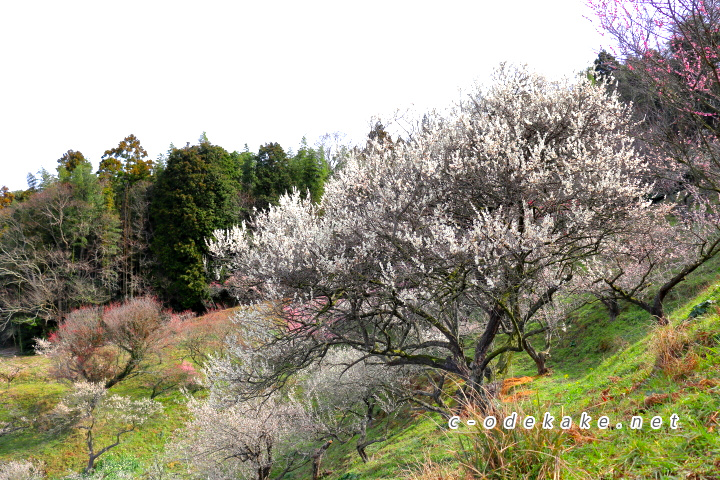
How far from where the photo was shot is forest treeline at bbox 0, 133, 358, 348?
30203 millimetres

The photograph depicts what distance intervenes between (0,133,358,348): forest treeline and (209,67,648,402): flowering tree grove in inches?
883

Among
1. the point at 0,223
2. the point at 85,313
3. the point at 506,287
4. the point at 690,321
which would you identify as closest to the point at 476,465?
the point at 506,287

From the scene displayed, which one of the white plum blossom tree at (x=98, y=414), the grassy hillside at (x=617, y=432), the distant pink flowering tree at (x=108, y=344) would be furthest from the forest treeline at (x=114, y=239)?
the grassy hillside at (x=617, y=432)

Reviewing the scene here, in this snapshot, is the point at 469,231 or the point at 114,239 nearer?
the point at 469,231

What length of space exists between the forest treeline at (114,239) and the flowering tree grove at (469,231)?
22.4 m

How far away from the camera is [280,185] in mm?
36750

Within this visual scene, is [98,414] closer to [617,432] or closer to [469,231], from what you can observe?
[469,231]

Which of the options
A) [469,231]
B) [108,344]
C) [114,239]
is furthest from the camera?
[114,239]

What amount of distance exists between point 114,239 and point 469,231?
3290 centimetres

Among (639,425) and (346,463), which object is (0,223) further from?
(639,425)

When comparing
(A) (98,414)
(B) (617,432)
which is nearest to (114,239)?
(A) (98,414)

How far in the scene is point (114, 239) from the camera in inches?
1292

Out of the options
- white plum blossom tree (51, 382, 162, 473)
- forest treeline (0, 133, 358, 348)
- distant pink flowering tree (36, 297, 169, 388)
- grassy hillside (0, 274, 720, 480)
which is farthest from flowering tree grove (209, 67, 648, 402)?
forest treeline (0, 133, 358, 348)

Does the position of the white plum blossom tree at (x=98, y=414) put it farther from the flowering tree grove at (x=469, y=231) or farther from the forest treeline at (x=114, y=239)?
the flowering tree grove at (x=469, y=231)
